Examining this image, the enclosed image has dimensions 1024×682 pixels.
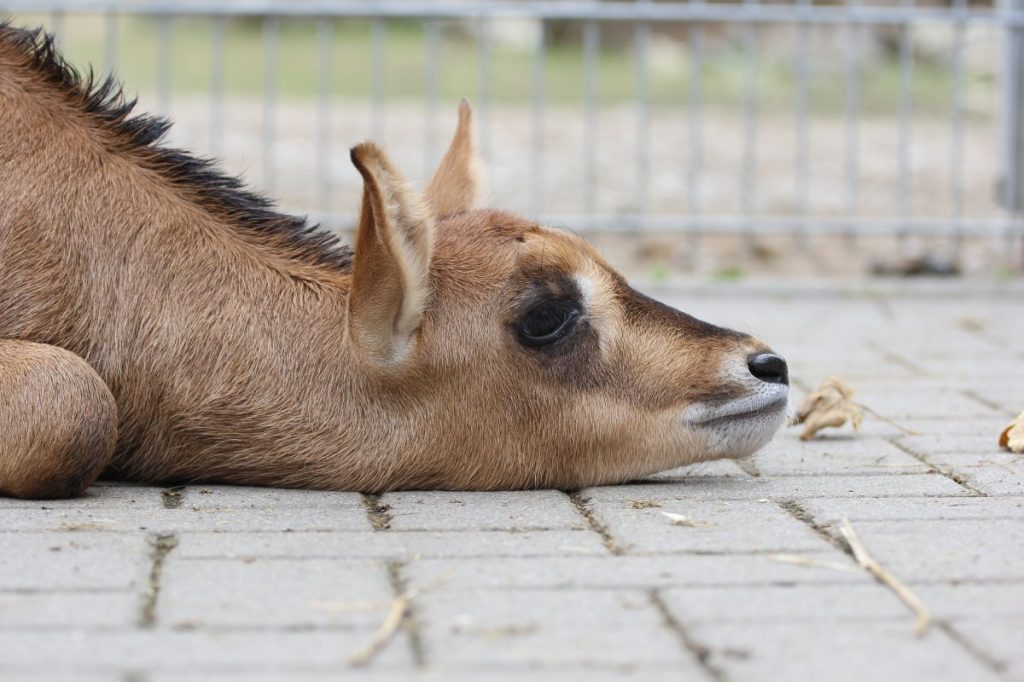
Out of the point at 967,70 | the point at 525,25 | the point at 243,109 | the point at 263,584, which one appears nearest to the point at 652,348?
the point at 263,584

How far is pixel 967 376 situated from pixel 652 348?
2.96 meters

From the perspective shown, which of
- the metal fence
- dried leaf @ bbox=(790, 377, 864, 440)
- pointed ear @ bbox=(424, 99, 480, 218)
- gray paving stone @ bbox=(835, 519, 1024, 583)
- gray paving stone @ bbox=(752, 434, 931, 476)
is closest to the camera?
gray paving stone @ bbox=(835, 519, 1024, 583)

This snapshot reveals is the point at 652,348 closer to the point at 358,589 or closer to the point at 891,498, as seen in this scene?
the point at 891,498

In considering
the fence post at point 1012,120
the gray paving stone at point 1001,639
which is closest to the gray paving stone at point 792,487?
the gray paving stone at point 1001,639

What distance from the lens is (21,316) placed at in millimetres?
4750

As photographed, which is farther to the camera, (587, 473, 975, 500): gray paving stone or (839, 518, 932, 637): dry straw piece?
(587, 473, 975, 500): gray paving stone

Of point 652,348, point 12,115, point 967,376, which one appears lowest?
point 967,376

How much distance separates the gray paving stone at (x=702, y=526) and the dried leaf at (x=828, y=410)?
1249mm

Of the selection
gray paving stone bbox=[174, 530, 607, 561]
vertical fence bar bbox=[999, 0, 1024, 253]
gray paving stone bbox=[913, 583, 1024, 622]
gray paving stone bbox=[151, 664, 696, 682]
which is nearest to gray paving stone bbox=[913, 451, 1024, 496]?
gray paving stone bbox=[913, 583, 1024, 622]

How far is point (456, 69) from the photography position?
20.5 m

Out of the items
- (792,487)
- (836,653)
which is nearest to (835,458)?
(792,487)

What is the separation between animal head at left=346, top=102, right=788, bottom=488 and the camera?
477 centimetres

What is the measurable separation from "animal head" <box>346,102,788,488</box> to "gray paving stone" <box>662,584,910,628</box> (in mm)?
A: 1121

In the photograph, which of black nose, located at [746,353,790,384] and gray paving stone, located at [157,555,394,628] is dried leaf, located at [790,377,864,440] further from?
gray paving stone, located at [157,555,394,628]
